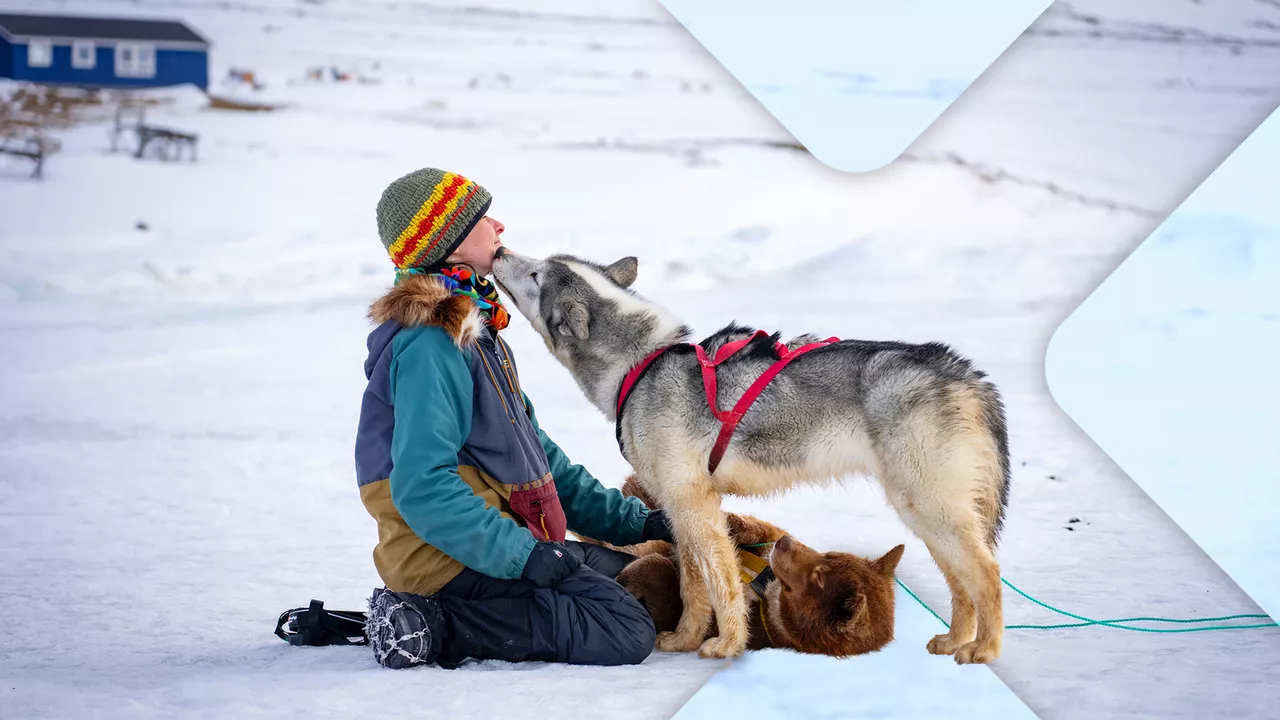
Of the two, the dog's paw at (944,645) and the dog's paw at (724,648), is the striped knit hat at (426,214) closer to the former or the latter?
the dog's paw at (724,648)

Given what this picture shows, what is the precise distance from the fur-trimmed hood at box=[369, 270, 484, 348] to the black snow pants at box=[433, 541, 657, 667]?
66 cm

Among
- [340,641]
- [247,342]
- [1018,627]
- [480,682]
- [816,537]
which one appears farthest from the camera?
[247,342]

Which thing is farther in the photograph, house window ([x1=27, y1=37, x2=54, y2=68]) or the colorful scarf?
house window ([x1=27, y1=37, x2=54, y2=68])

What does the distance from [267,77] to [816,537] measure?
6231mm

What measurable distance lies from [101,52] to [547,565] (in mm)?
7299

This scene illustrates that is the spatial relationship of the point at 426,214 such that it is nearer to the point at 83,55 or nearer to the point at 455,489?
the point at 455,489

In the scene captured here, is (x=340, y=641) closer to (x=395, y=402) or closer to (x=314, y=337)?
(x=395, y=402)

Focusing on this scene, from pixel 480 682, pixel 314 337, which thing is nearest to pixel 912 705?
pixel 480 682

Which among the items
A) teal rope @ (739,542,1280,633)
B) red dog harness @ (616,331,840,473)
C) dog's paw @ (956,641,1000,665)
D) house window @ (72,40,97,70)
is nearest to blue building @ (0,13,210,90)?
house window @ (72,40,97,70)

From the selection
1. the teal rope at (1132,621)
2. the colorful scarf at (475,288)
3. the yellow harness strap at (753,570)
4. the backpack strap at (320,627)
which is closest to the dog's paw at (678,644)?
the yellow harness strap at (753,570)

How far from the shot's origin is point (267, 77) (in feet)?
28.7

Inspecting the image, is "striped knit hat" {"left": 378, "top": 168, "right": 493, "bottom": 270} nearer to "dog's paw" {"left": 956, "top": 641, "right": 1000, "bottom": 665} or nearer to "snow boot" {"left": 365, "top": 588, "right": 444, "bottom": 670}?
"snow boot" {"left": 365, "top": 588, "right": 444, "bottom": 670}

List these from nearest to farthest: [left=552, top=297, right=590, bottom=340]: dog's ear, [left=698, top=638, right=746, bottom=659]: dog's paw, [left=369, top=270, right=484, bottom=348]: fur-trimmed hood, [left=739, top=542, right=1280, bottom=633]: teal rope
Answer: [left=369, top=270, right=484, bottom=348]: fur-trimmed hood, [left=698, top=638, right=746, bottom=659]: dog's paw, [left=552, top=297, right=590, bottom=340]: dog's ear, [left=739, top=542, right=1280, bottom=633]: teal rope

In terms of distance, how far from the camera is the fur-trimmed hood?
301cm
